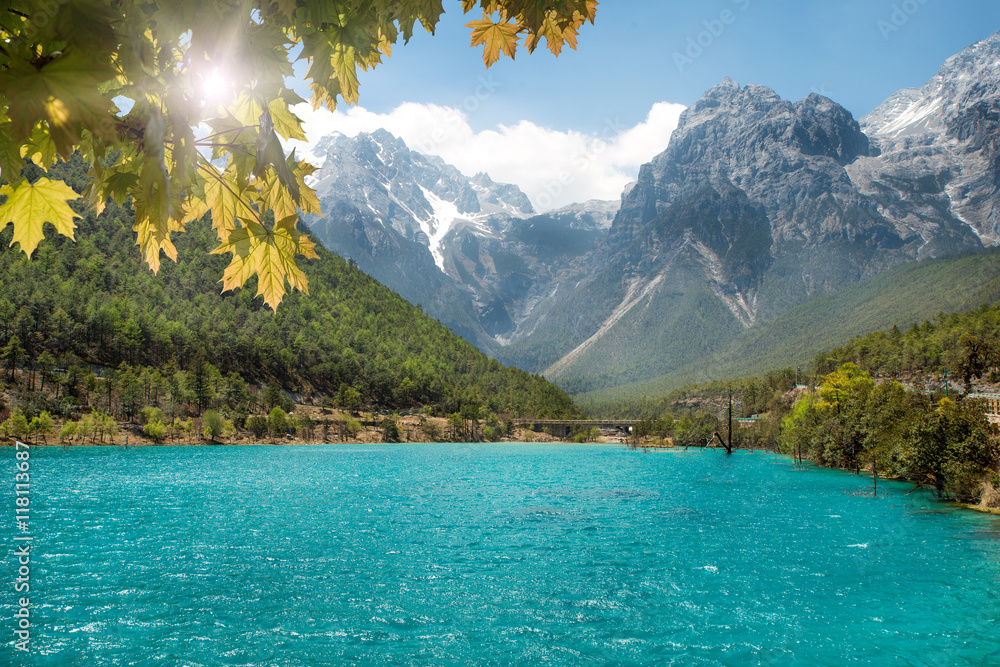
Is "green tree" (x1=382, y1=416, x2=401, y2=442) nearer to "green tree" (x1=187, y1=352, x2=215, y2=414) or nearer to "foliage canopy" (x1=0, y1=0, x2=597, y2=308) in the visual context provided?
"green tree" (x1=187, y1=352, x2=215, y2=414)

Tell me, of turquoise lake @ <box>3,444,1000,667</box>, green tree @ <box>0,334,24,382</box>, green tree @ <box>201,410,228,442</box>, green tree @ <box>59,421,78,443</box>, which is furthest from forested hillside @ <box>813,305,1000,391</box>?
green tree @ <box>0,334,24,382</box>

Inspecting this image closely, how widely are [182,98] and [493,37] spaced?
1335 millimetres

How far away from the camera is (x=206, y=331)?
428ft

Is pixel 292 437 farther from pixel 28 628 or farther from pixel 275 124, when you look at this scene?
pixel 275 124

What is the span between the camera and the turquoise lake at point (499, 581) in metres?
13.5

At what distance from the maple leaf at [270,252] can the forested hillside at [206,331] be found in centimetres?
10106

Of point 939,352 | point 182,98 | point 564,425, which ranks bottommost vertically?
point 564,425

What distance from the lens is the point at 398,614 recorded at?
15.8 metres

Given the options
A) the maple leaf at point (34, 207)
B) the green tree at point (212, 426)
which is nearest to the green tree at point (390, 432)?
the green tree at point (212, 426)

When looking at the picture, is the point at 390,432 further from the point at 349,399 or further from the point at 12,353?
the point at 12,353

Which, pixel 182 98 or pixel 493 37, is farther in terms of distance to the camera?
pixel 493 37

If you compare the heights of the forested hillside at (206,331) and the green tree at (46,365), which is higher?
the forested hillside at (206,331)

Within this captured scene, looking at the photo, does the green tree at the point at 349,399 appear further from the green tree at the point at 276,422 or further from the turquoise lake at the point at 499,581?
the turquoise lake at the point at 499,581

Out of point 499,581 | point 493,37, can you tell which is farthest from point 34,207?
point 499,581
